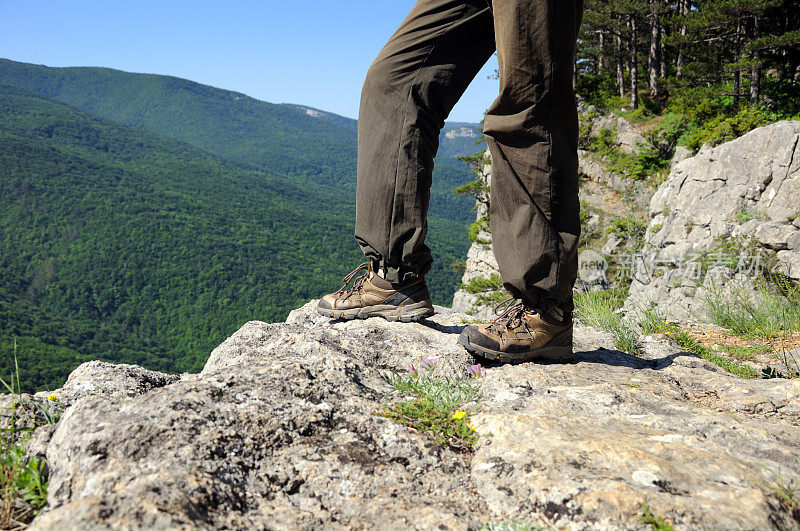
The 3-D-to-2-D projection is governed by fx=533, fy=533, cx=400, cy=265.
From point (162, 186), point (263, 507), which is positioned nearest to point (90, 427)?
point (263, 507)

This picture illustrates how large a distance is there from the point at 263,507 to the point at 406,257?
4.53 ft

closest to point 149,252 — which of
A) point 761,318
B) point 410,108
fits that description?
point 761,318

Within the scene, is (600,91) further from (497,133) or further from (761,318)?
(497,133)

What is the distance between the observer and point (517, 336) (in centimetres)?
204

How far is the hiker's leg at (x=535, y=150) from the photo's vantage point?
1776mm

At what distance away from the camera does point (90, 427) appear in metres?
1.22

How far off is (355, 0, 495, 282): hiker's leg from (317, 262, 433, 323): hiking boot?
164 mm

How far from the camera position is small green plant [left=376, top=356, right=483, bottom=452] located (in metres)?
1.42

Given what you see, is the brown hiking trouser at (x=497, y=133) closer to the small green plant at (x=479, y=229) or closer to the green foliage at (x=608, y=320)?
the green foliage at (x=608, y=320)

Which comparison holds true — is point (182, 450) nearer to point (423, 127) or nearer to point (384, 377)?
point (384, 377)

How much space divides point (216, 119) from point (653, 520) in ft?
542

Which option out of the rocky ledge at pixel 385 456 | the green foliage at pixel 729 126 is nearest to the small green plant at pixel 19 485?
the rocky ledge at pixel 385 456

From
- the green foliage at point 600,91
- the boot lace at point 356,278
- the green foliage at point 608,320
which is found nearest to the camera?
the boot lace at point 356,278

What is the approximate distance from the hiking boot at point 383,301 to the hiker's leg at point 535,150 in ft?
1.79
